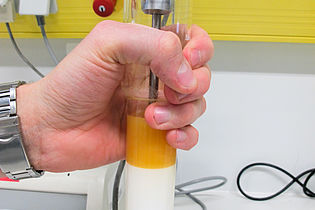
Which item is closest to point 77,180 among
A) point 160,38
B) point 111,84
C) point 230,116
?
point 111,84

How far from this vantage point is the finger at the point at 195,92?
38 centimetres

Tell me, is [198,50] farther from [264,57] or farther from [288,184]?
[288,184]

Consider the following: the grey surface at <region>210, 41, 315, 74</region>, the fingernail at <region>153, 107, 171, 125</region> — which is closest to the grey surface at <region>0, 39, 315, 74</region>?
the grey surface at <region>210, 41, 315, 74</region>

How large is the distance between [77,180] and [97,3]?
381 millimetres

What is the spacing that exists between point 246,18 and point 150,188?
1.57ft

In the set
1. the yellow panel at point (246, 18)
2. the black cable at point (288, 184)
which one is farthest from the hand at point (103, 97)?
the black cable at point (288, 184)

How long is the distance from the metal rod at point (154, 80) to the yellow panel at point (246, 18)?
276mm

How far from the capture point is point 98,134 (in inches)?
20.8

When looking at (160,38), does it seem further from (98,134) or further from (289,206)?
(289,206)

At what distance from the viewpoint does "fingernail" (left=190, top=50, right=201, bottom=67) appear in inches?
16.7

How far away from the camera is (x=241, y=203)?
0.69 m

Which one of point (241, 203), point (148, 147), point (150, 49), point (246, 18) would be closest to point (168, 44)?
point (150, 49)

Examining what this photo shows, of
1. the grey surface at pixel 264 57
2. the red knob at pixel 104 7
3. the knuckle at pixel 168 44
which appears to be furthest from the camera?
the grey surface at pixel 264 57

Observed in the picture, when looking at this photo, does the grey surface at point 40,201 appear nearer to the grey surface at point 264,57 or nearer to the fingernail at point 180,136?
the fingernail at point 180,136
